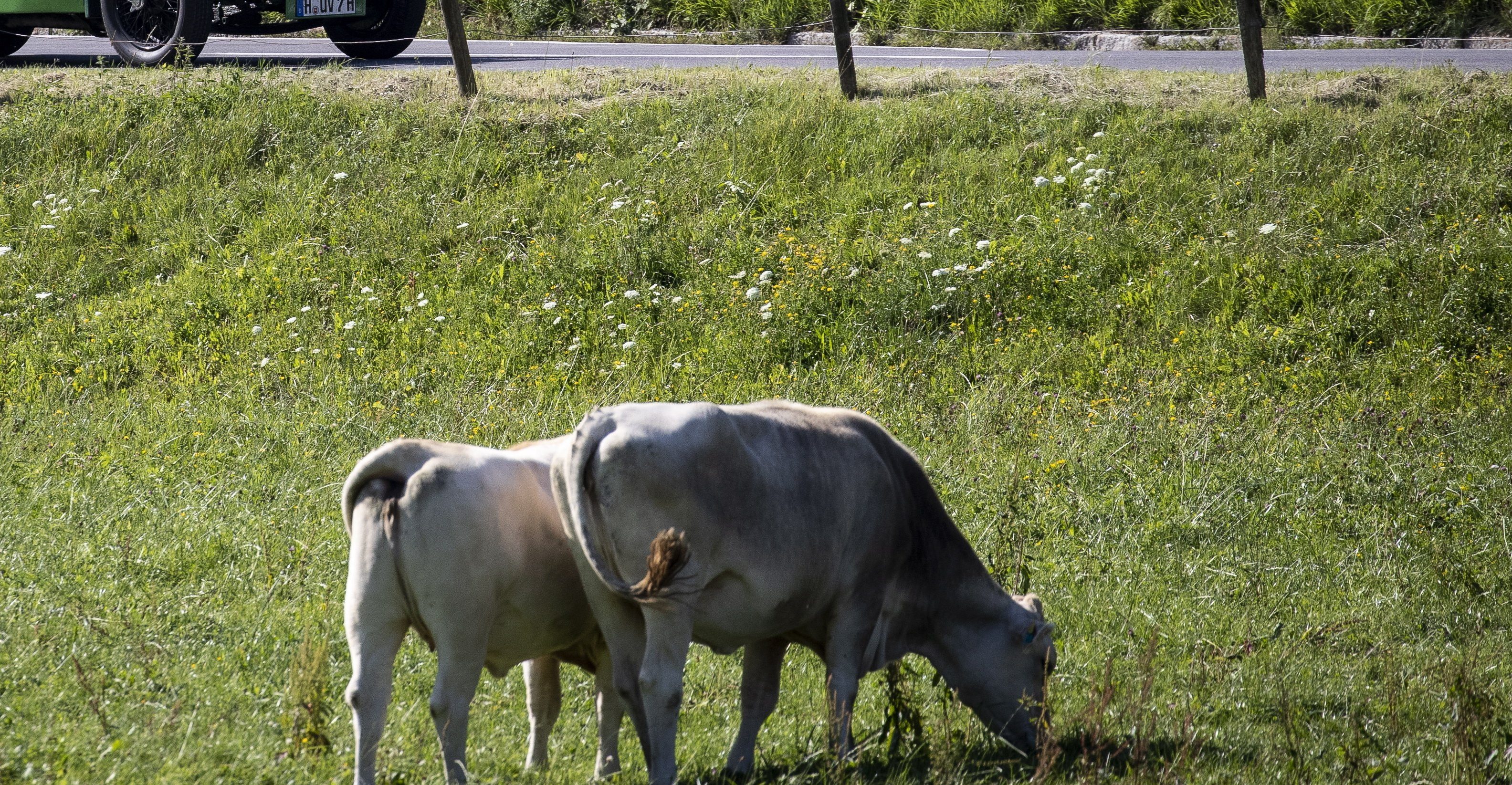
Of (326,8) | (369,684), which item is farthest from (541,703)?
(326,8)

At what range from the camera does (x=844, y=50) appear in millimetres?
13219

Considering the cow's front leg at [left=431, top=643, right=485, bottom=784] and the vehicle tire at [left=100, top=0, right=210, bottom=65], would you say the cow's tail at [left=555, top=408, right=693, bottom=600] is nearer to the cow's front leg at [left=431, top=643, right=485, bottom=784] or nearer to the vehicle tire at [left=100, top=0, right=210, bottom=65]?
the cow's front leg at [left=431, top=643, right=485, bottom=784]

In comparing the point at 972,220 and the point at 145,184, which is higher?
the point at 145,184

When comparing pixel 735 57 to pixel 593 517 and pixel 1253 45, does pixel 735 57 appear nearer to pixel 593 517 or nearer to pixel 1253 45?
pixel 1253 45

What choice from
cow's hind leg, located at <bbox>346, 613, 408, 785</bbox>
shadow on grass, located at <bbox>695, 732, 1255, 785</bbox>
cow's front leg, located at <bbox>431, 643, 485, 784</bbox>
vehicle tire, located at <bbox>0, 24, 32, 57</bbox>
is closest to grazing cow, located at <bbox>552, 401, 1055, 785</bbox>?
shadow on grass, located at <bbox>695, 732, 1255, 785</bbox>

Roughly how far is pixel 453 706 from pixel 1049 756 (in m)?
1.76

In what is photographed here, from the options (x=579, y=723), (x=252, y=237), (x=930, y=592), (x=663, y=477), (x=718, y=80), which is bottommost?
(x=579, y=723)

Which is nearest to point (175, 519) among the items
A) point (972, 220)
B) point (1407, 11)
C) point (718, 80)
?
point (972, 220)

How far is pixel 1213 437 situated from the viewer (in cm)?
798

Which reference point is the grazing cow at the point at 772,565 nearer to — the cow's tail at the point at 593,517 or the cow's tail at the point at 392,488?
the cow's tail at the point at 593,517

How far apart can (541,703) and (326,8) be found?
11862 millimetres

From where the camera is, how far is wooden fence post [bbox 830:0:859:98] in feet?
43.2

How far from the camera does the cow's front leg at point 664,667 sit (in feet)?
13.2

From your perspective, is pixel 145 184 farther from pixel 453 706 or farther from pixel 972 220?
pixel 453 706
